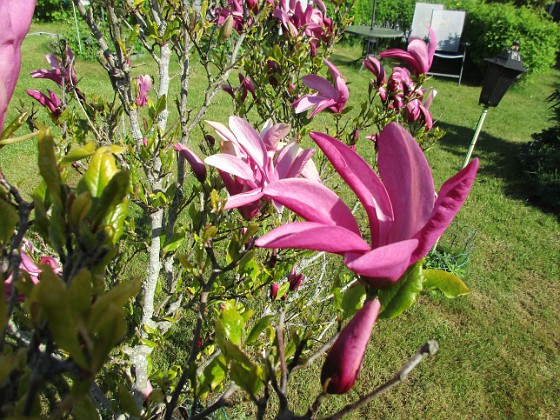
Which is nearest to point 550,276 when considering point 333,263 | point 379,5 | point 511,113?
point 333,263

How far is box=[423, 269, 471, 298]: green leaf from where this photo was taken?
67 cm

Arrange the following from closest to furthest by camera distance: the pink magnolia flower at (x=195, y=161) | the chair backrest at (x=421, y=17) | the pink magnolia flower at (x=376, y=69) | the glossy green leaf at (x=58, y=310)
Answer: the glossy green leaf at (x=58, y=310) < the pink magnolia flower at (x=195, y=161) < the pink magnolia flower at (x=376, y=69) < the chair backrest at (x=421, y=17)

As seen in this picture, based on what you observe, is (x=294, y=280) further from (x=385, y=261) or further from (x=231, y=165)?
(x=385, y=261)

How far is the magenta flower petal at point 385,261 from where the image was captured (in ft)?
1.72

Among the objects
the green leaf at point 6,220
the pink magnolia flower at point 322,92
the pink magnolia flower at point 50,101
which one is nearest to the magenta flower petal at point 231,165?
the green leaf at point 6,220

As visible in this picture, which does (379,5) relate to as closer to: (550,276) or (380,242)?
(550,276)

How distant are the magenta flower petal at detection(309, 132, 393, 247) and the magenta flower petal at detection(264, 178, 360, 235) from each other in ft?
0.12

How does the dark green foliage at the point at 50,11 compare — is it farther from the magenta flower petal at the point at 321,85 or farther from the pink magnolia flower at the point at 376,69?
the magenta flower petal at the point at 321,85

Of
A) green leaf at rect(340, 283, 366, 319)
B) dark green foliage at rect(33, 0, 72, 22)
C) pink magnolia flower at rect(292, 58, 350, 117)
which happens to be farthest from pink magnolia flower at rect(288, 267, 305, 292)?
dark green foliage at rect(33, 0, 72, 22)

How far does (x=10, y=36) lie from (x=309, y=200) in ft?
1.30

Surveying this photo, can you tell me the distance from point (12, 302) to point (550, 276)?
484cm

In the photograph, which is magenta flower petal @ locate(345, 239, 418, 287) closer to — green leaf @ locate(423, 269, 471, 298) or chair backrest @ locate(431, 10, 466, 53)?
green leaf @ locate(423, 269, 471, 298)

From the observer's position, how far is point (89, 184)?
54 cm

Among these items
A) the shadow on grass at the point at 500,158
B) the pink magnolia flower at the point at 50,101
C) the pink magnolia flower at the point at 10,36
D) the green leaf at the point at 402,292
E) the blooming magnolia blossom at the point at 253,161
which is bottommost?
the shadow on grass at the point at 500,158
